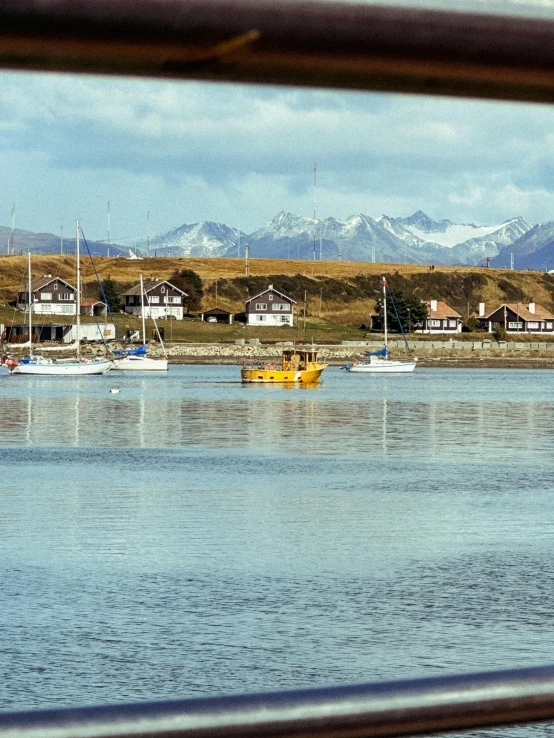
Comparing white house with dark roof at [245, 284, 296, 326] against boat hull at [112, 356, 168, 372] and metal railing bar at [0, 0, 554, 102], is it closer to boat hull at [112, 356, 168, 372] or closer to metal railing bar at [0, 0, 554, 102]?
boat hull at [112, 356, 168, 372]

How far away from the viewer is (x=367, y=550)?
2180cm

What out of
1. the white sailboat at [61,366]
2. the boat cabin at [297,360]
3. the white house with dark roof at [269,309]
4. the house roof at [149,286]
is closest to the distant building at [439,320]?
the white house with dark roof at [269,309]

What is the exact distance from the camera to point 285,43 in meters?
0.80

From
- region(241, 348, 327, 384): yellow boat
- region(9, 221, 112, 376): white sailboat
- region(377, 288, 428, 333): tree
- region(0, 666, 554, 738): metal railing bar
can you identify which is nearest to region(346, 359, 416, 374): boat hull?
region(241, 348, 327, 384): yellow boat

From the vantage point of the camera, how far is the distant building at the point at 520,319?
15975 centimetres

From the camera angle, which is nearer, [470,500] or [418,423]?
[470,500]

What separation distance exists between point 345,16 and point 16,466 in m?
37.2

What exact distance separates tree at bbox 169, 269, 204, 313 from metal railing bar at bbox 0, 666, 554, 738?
151 metres

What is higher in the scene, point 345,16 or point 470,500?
point 345,16

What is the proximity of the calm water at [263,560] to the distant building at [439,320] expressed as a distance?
101775mm

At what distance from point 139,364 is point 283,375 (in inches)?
919

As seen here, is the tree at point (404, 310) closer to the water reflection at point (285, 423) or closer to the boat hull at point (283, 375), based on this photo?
the boat hull at point (283, 375)

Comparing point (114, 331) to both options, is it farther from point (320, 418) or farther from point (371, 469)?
point (371, 469)

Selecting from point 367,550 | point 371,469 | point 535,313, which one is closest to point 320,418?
point 371,469
